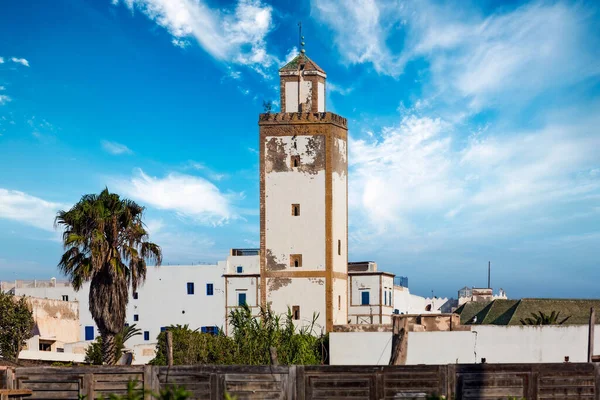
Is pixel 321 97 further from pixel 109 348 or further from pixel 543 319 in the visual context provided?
pixel 109 348

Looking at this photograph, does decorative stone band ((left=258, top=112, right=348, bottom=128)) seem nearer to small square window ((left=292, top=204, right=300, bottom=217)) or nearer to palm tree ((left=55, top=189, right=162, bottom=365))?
small square window ((left=292, top=204, right=300, bottom=217))

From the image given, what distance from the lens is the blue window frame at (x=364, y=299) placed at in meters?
58.8

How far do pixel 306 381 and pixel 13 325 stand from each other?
37070mm

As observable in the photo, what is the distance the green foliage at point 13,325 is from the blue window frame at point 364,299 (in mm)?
22065

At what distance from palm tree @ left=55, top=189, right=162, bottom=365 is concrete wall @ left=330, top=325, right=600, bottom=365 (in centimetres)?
1049

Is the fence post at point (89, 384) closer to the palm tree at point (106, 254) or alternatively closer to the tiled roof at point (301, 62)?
the palm tree at point (106, 254)

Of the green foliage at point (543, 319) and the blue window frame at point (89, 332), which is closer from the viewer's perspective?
the green foliage at point (543, 319)

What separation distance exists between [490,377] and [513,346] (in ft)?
73.8

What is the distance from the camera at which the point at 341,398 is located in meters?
13.7

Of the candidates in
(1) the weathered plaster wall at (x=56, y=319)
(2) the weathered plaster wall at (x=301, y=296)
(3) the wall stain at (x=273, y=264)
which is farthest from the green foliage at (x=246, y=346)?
(1) the weathered plaster wall at (x=56, y=319)

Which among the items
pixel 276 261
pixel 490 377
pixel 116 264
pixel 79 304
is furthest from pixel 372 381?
pixel 79 304

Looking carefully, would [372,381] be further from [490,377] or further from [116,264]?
[116,264]

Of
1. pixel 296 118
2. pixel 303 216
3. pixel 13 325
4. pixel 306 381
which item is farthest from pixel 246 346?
pixel 306 381

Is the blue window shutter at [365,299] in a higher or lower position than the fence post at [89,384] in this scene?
lower
